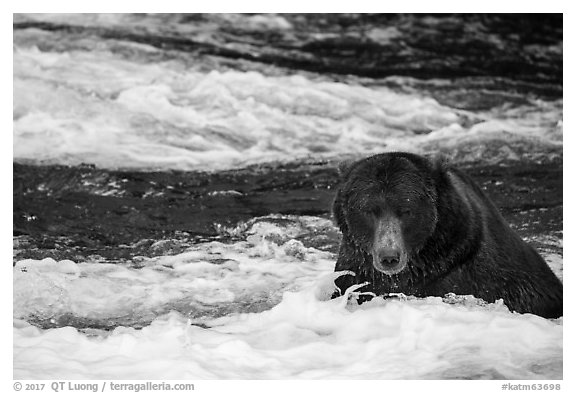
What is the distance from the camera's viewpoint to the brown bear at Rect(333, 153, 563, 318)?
6676 millimetres

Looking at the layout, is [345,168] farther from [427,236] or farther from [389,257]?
[389,257]

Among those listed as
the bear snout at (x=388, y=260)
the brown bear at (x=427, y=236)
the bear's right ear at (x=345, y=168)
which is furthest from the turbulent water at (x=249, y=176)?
the bear's right ear at (x=345, y=168)


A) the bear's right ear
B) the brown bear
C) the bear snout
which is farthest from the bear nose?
the bear's right ear

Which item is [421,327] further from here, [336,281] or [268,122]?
[268,122]

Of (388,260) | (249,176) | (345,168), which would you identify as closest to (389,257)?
(388,260)

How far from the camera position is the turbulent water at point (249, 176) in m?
6.78

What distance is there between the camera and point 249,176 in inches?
416

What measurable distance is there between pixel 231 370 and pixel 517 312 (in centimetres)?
219

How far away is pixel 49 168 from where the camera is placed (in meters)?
10.3

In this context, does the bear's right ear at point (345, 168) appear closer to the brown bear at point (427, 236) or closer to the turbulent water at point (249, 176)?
the brown bear at point (427, 236)

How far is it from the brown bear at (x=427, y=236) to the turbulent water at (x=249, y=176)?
16 cm

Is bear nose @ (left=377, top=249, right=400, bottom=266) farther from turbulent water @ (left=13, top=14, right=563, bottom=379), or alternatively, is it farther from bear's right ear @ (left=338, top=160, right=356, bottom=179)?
bear's right ear @ (left=338, top=160, right=356, bottom=179)
